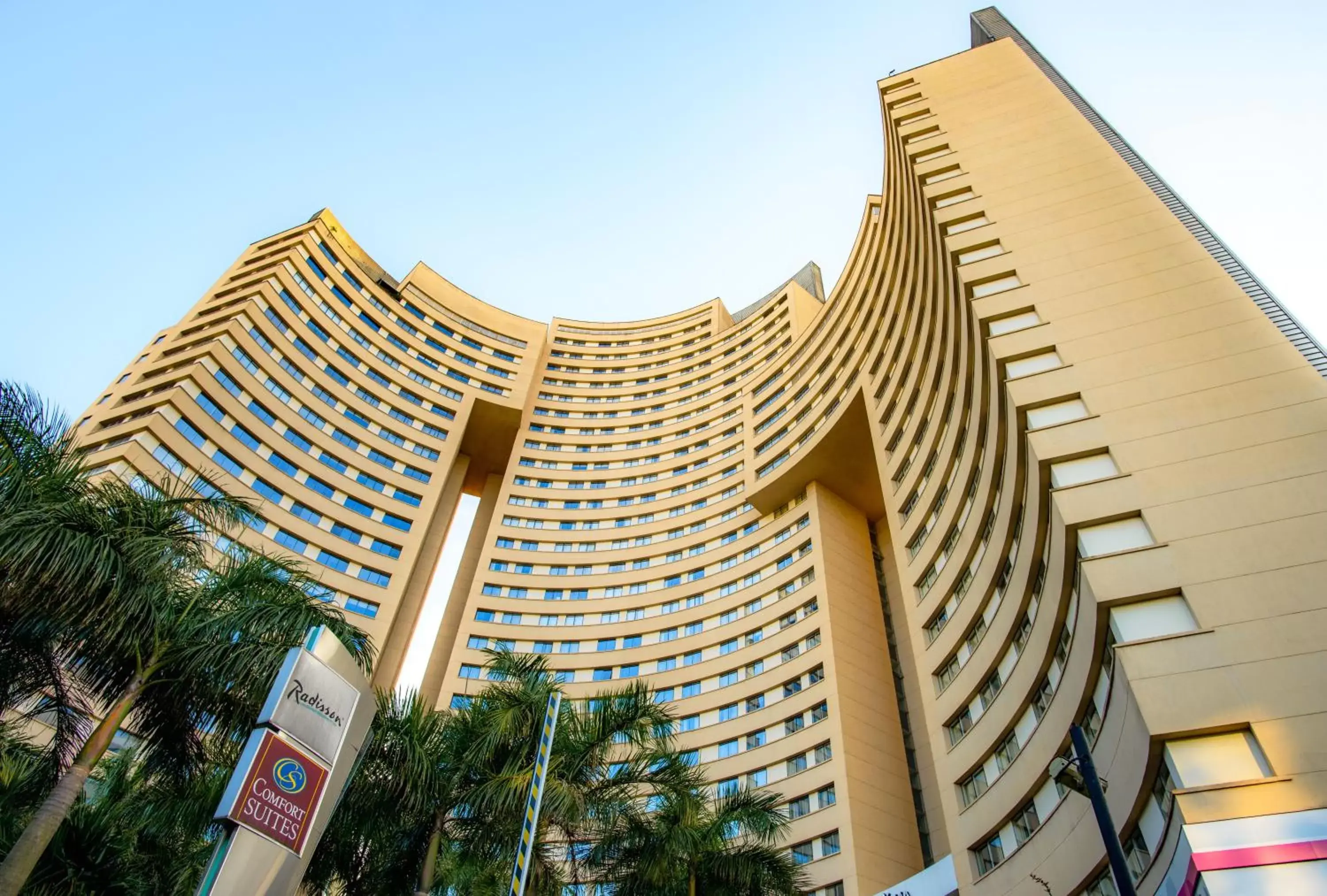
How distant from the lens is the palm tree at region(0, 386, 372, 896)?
1126 centimetres

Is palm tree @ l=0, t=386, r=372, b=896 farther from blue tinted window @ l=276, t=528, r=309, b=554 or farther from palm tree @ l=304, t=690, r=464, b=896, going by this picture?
blue tinted window @ l=276, t=528, r=309, b=554

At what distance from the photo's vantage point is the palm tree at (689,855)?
17891 mm

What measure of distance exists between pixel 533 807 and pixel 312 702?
3.88 meters

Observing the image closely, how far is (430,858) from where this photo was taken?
1541 centimetres

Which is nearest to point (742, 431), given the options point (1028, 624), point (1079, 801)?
point (1028, 624)

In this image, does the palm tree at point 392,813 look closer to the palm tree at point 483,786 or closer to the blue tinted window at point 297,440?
the palm tree at point 483,786

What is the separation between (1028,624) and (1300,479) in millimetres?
8293

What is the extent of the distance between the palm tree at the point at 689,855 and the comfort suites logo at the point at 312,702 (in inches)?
336

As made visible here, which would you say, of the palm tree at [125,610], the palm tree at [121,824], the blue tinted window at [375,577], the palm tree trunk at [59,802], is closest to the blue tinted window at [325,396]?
the blue tinted window at [375,577]

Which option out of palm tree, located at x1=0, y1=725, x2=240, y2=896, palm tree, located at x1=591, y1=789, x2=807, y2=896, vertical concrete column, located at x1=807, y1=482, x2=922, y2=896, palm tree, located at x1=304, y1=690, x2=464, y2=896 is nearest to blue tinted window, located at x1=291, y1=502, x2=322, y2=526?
vertical concrete column, located at x1=807, y1=482, x2=922, y2=896

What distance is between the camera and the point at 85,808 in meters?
14.5

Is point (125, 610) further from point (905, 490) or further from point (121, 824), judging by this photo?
point (905, 490)

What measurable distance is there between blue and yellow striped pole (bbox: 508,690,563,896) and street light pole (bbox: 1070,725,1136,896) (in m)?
7.32

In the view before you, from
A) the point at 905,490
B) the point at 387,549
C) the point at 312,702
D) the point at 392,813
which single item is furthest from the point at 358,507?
the point at 312,702
